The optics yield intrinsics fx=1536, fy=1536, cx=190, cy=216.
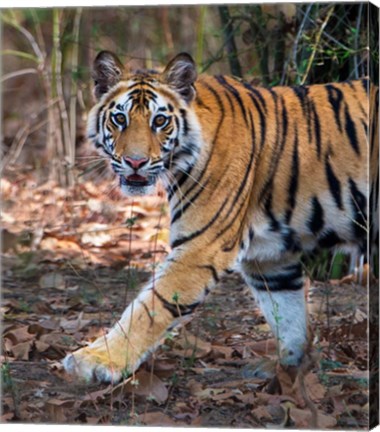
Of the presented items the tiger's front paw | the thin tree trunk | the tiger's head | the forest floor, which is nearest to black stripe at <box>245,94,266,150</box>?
the thin tree trunk

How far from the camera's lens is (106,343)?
6.31 meters

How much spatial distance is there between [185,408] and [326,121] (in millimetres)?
1375

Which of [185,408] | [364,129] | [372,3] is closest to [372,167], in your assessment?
[364,129]

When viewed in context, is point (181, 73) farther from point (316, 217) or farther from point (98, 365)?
point (98, 365)

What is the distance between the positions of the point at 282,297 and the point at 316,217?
39cm

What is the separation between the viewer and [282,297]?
6656 mm

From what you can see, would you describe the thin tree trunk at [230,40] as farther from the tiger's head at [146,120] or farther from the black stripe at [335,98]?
the black stripe at [335,98]

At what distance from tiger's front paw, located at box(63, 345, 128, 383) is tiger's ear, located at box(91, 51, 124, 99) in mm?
1094

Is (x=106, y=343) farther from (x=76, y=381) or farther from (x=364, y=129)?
(x=364, y=129)

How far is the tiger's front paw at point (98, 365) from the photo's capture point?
628 centimetres

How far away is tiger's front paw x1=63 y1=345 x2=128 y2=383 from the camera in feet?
20.6

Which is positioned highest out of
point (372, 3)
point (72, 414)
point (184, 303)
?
point (372, 3)

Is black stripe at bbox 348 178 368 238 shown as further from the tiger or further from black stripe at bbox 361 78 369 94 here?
black stripe at bbox 361 78 369 94

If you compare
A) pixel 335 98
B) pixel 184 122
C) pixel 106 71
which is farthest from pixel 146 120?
pixel 335 98
